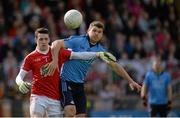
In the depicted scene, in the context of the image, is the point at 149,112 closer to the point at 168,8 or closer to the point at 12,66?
the point at 12,66

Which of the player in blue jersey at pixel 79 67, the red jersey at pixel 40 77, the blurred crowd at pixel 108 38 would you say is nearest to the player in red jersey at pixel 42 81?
the red jersey at pixel 40 77

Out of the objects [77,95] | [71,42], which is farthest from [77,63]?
[77,95]

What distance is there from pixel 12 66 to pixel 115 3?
5274mm

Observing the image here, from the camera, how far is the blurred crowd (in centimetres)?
1923

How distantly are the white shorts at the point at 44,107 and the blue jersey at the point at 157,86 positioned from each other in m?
6.07

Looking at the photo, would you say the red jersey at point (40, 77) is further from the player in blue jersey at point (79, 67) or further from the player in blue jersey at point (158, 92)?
the player in blue jersey at point (158, 92)

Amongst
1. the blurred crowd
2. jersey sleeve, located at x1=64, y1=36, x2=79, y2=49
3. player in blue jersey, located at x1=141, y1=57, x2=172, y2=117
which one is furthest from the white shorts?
the blurred crowd

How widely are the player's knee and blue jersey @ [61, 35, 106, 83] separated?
0.71m

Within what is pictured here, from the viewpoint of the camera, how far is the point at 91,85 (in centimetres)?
1972

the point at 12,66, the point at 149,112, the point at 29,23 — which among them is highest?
the point at 29,23

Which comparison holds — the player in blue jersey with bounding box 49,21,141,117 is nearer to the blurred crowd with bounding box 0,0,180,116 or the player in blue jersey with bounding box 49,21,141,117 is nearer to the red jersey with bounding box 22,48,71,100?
the red jersey with bounding box 22,48,71,100

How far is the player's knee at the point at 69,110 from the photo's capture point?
469 inches

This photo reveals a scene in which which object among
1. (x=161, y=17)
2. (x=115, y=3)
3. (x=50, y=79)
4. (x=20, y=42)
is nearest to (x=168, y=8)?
(x=161, y=17)

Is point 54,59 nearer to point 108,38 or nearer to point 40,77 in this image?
point 40,77
